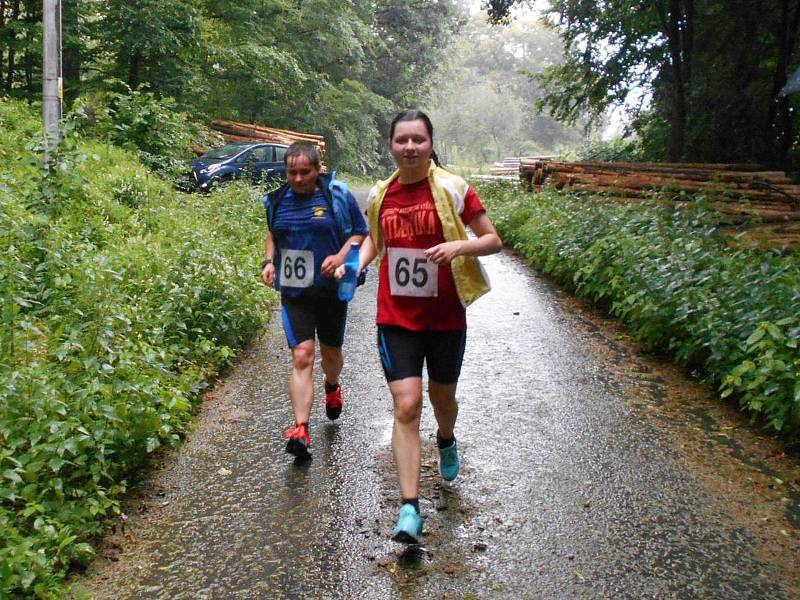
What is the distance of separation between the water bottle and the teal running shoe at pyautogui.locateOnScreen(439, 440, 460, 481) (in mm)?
1104

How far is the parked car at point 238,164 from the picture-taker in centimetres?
1742

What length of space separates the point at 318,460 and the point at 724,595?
2492 mm

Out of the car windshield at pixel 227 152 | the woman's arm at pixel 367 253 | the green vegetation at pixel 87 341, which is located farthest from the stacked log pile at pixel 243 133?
the woman's arm at pixel 367 253

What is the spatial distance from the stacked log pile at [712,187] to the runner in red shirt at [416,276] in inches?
293

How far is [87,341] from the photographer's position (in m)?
4.74

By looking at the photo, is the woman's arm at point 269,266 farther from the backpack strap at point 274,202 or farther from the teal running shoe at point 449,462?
the teal running shoe at point 449,462

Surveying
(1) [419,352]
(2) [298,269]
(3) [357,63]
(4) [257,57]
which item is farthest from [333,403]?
(3) [357,63]

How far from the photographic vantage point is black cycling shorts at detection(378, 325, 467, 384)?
3.82 metres

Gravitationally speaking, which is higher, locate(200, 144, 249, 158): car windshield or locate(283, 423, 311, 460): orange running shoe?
locate(200, 144, 249, 158): car windshield

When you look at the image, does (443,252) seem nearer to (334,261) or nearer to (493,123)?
(334,261)

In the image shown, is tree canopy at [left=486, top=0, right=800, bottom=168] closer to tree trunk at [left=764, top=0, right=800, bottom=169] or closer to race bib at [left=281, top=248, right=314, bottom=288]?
Result: tree trunk at [left=764, top=0, right=800, bottom=169]

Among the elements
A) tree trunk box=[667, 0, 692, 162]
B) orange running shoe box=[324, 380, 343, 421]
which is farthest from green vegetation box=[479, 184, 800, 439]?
tree trunk box=[667, 0, 692, 162]

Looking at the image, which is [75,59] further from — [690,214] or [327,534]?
[327,534]

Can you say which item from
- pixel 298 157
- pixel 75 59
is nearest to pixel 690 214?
pixel 298 157
